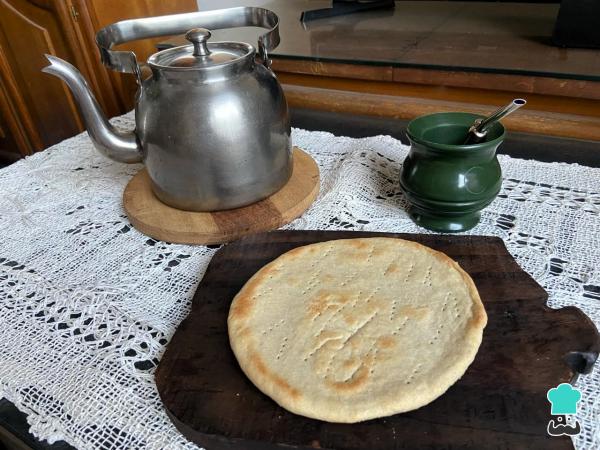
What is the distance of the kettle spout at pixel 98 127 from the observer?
25.9 inches

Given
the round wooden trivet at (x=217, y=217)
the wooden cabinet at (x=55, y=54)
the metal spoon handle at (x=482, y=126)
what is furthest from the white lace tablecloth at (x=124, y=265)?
the wooden cabinet at (x=55, y=54)

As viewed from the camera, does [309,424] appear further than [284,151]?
No

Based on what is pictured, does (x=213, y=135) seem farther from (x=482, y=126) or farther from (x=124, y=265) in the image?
(x=482, y=126)

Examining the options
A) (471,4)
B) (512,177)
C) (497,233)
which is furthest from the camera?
(471,4)

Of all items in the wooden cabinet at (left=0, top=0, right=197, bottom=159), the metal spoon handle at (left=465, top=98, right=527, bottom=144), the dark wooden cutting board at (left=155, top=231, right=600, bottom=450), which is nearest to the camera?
the dark wooden cutting board at (left=155, top=231, right=600, bottom=450)

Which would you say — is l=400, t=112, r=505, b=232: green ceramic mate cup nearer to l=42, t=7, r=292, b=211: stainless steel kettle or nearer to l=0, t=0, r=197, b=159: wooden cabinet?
l=42, t=7, r=292, b=211: stainless steel kettle

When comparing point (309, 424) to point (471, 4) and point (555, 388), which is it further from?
point (471, 4)

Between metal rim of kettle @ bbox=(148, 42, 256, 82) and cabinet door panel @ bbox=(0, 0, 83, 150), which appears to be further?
cabinet door panel @ bbox=(0, 0, 83, 150)

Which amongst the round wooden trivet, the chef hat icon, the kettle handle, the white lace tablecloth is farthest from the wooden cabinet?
the chef hat icon

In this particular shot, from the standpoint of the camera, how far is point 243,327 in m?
0.48

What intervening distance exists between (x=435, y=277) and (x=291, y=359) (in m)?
0.19

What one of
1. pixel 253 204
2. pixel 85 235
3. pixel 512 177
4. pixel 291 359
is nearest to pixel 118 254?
pixel 85 235

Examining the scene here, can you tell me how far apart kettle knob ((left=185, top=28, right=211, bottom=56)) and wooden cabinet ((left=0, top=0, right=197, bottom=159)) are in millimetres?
1288

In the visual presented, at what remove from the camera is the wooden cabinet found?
66.9 inches
